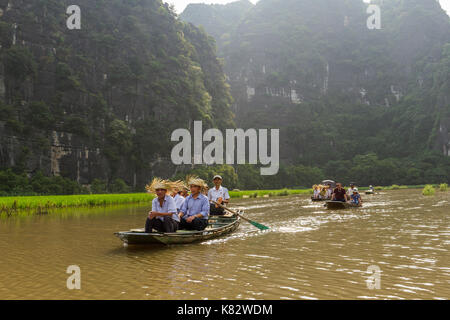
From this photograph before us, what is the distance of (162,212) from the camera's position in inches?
336

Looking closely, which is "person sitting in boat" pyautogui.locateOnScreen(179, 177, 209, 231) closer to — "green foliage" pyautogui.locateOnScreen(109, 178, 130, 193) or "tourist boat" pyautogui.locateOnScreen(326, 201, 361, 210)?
"tourist boat" pyautogui.locateOnScreen(326, 201, 361, 210)

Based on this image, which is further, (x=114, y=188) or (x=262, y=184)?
(x=262, y=184)

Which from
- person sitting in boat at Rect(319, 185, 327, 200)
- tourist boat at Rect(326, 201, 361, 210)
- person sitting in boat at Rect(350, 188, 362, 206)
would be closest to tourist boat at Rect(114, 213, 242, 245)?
tourist boat at Rect(326, 201, 361, 210)

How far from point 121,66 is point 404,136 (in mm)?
82208

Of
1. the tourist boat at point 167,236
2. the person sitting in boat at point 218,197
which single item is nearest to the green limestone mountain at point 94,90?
the person sitting in boat at point 218,197

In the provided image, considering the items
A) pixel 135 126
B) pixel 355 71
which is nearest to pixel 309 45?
pixel 355 71

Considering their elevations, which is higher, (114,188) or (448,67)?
(448,67)

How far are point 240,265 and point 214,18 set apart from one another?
162 meters

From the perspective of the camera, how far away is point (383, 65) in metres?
124

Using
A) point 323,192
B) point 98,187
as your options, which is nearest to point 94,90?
point 98,187

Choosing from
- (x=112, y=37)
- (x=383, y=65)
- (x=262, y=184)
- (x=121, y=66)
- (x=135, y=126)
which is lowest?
(x=262, y=184)

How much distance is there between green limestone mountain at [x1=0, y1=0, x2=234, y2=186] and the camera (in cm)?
3631
